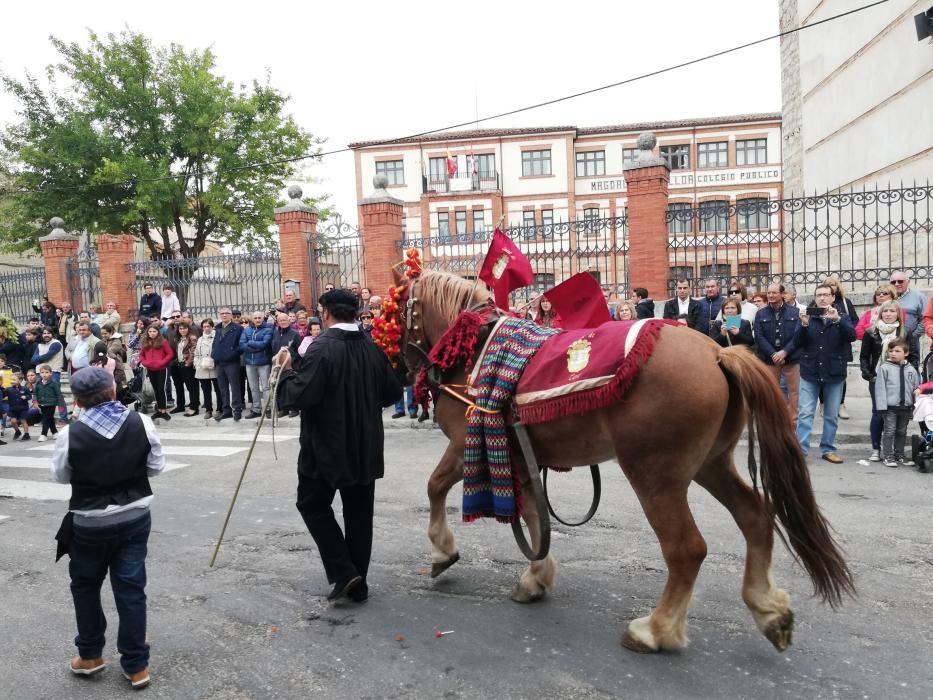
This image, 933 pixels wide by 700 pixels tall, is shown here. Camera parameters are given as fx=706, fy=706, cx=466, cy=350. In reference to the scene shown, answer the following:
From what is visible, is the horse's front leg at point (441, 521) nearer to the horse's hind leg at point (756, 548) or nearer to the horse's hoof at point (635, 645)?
the horse's hoof at point (635, 645)

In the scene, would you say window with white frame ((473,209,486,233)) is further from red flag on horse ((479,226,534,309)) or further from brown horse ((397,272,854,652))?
brown horse ((397,272,854,652))

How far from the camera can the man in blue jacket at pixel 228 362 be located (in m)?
A: 11.6

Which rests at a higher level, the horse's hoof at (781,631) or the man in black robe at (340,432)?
the man in black robe at (340,432)

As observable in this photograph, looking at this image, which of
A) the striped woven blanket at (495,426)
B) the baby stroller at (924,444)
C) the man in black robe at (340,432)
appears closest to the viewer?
the striped woven blanket at (495,426)

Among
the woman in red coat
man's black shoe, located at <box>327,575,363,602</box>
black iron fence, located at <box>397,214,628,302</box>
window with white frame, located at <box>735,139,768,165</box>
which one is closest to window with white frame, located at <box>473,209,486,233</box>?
window with white frame, located at <box>735,139,768,165</box>

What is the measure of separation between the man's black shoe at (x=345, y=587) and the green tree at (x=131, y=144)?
72.7 ft

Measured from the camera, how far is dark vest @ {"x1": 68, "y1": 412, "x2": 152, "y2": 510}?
3318mm

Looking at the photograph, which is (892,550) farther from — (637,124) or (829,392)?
(637,124)

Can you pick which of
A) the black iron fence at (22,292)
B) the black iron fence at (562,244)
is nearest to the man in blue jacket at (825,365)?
the black iron fence at (562,244)

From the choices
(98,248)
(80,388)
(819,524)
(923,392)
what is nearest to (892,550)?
(819,524)

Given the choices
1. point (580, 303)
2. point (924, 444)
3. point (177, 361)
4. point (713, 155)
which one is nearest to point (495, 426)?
point (580, 303)

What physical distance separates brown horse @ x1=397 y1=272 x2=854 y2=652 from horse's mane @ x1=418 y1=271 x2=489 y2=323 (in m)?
0.99

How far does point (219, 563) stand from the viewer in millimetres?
5000

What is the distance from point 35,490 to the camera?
7.52 metres
